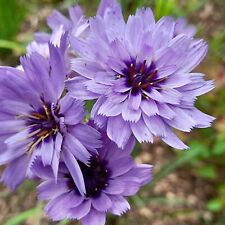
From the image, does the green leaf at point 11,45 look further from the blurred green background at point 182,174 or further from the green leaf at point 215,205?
the green leaf at point 215,205

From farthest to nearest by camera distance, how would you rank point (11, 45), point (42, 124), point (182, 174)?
point (182, 174)
point (11, 45)
point (42, 124)

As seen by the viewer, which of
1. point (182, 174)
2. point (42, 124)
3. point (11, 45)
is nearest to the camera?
point (42, 124)

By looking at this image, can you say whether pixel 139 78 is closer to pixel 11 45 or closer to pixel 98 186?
pixel 98 186

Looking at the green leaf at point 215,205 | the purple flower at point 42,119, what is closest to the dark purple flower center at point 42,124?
the purple flower at point 42,119

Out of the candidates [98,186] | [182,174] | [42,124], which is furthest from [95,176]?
[182,174]

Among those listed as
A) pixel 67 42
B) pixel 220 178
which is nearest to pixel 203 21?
pixel 220 178

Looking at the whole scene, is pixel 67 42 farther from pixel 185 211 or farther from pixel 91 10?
pixel 91 10
